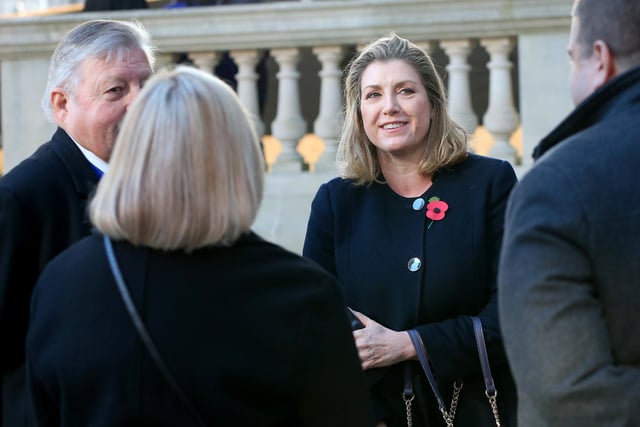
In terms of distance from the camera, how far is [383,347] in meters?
3.40

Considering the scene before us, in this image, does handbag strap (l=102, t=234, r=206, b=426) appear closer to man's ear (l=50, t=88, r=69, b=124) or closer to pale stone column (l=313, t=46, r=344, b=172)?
Answer: man's ear (l=50, t=88, r=69, b=124)

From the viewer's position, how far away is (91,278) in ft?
7.46

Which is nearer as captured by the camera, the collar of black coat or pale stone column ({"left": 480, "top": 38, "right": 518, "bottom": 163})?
the collar of black coat

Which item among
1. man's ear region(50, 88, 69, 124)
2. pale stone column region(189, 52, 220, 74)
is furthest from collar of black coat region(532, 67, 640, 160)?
pale stone column region(189, 52, 220, 74)

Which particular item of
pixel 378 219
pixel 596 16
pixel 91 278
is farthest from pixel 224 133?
pixel 378 219

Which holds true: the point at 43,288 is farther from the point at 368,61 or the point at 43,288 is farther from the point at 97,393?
the point at 368,61

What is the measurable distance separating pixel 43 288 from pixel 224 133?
0.53 meters

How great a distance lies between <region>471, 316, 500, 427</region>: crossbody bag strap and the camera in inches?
134

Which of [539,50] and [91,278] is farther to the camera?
[539,50]

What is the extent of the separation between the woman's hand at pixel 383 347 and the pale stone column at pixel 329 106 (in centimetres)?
262

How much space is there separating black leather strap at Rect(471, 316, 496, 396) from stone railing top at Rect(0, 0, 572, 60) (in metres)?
2.71

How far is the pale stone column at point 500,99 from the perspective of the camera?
5828 millimetres

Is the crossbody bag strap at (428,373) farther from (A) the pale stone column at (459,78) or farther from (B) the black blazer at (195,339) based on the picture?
(A) the pale stone column at (459,78)

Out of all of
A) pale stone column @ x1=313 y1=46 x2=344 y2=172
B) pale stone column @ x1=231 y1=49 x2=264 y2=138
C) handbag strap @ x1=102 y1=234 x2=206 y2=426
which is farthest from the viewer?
pale stone column @ x1=231 y1=49 x2=264 y2=138
